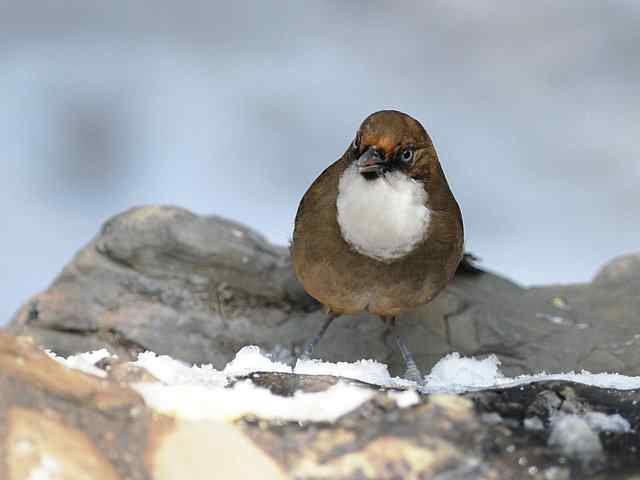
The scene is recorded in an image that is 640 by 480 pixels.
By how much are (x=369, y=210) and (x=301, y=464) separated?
1.47 meters

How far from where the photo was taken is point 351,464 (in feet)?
5.73

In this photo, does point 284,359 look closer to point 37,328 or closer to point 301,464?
point 37,328

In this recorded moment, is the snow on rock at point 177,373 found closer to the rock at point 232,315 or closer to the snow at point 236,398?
the snow at point 236,398

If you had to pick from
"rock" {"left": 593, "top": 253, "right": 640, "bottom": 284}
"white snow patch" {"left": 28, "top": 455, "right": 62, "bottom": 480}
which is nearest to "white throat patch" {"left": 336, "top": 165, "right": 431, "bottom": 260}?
"white snow patch" {"left": 28, "top": 455, "right": 62, "bottom": 480}

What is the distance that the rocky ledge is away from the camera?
5.71 feet

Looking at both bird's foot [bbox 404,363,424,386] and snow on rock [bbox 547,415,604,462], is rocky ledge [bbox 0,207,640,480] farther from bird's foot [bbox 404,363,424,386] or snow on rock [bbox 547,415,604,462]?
bird's foot [bbox 404,363,424,386]

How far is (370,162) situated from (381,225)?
0.82 feet

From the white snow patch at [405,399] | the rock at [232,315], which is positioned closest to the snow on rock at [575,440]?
the white snow patch at [405,399]

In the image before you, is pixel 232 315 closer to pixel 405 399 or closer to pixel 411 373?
pixel 411 373

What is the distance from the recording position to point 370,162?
3012mm

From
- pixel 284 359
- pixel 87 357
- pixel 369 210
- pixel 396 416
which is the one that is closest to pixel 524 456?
pixel 396 416

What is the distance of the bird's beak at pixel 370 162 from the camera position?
301 cm

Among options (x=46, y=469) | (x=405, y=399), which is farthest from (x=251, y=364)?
(x=46, y=469)

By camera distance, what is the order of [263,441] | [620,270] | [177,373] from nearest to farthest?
[263,441] → [177,373] → [620,270]
